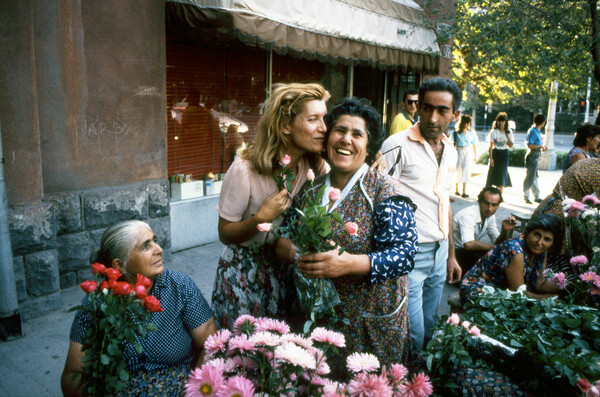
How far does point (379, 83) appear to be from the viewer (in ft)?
33.1

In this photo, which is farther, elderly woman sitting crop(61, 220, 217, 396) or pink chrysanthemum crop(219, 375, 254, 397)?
elderly woman sitting crop(61, 220, 217, 396)

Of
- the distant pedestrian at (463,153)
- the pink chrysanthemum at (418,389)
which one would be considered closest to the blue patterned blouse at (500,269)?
the pink chrysanthemum at (418,389)

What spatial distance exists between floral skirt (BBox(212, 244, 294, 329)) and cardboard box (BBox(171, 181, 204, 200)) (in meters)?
3.99

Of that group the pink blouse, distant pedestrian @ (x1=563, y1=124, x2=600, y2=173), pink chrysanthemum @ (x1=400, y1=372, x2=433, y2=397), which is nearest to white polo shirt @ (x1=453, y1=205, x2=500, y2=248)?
distant pedestrian @ (x1=563, y1=124, x2=600, y2=173)

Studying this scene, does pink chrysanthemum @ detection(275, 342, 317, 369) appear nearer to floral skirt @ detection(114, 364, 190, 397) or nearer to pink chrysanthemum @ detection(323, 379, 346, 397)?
pink chrysanthemum @ detection(323, 379, 346, 397)

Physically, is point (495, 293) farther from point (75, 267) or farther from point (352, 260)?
point (75, 267)

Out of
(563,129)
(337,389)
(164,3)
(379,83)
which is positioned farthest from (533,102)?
(337,389)

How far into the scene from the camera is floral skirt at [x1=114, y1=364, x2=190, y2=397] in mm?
2088

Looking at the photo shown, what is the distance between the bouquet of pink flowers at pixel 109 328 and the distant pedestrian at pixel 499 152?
966cm

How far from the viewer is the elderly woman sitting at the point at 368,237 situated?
1896 mm

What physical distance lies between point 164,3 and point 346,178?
3916 millimetres

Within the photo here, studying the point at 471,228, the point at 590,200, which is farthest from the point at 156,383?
the point at 471,228

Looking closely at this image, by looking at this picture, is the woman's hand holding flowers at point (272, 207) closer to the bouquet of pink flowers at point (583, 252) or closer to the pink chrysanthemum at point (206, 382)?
the pink chrysanthemum at point (206, 382)

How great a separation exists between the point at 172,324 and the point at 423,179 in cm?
168
